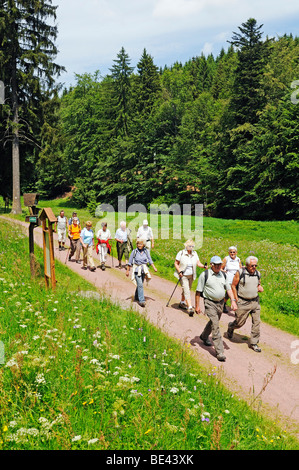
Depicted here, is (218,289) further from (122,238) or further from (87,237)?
(122,238)

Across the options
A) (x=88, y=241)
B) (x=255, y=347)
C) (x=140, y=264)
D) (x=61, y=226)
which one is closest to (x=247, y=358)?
(x=255, y=347)

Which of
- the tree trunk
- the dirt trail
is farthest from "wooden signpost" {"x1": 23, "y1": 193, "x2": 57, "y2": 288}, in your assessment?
the tree trunk

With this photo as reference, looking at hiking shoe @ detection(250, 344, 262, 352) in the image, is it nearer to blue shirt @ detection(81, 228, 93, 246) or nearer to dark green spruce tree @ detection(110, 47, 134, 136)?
blue shirt @ detection(81, 228, 93, 246)

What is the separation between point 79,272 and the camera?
1412cm

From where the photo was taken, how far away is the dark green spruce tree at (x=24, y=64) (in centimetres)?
2936

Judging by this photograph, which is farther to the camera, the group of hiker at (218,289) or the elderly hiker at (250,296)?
the elderly hiker at (250,296)

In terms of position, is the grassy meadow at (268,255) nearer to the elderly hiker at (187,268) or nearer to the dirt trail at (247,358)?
the dirt trail at (247,358)

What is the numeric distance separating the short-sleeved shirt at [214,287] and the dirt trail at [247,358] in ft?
3.43

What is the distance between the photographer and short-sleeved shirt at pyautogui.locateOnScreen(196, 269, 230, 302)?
770cm

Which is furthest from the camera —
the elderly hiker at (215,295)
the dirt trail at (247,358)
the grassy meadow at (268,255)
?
the grassy meadow at (268,255)

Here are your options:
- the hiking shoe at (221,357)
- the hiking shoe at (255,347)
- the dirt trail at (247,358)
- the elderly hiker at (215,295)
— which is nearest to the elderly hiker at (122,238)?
the dirt trail at (247,358)

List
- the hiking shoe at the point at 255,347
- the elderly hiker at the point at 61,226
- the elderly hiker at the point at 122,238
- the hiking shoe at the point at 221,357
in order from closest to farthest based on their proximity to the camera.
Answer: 1. the hiking shoe at the point at 221,357
2. the hiking shoe at the point at 255,347
3. the elderly hiker at the point at 122,238
4. the elderly hiker at the point at 61,226

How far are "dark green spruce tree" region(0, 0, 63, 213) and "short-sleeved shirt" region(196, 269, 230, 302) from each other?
26758mm

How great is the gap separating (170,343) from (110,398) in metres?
2.94
